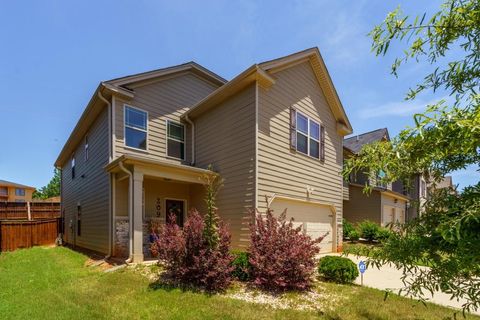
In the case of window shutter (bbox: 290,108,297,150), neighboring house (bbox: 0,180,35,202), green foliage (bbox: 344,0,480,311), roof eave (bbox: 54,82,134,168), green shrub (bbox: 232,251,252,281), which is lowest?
neighboring house (bbox: 0,180,35,202)

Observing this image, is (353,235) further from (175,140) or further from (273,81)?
(175,140)

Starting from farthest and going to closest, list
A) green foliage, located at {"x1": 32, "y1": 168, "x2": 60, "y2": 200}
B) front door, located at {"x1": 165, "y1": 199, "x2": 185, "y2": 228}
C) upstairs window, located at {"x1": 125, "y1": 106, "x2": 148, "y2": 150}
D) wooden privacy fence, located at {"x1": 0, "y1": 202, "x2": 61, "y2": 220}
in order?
green foliage, located at {"x1": 32, "y1": 168, "x2": 60, "y2": 200}, wooden privacy fence, located at {"x1": 0, "y1": 202, "x2": 61, "y2": 220}, front door, located at {"x1": 165, "y1": 199, "x2": 185, "y2": 228}, upstairs window, located at {"x1": 125, "y1": 106, "x2": 148, "y2": 150}

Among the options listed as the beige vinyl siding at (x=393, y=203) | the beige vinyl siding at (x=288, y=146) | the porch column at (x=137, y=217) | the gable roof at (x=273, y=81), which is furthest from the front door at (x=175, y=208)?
the beige vinyl siding at (x=393, y=203)

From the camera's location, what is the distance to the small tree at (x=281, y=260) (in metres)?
6.33

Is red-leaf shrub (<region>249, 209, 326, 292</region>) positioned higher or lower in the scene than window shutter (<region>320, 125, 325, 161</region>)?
lower

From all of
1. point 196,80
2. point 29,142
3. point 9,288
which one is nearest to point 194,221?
point 9,288

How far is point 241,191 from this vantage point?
9.14 m

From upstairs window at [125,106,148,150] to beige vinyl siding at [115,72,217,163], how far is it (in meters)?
0.17

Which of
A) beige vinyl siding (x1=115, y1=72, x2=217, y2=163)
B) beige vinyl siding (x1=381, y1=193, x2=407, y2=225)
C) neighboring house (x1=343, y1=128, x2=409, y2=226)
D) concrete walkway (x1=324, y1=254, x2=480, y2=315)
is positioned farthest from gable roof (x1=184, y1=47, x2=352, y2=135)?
beige vinyl siding (x1=381, y1=193, x2=407, y2=225)

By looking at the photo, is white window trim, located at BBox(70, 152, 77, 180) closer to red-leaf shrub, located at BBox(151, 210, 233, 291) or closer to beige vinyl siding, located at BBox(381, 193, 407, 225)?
red-leaf shrub, located at BBox(151, 210, 233, 291)

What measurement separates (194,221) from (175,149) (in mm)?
5694

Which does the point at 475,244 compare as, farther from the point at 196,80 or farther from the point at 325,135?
the point at 196,80

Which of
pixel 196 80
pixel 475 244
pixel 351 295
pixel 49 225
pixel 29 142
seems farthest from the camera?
pixel 29 142

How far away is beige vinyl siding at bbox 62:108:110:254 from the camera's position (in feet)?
35.4
